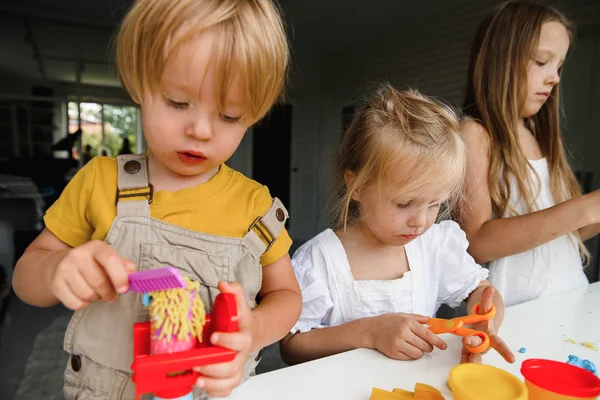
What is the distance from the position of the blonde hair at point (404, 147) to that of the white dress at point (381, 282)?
4.5 inches

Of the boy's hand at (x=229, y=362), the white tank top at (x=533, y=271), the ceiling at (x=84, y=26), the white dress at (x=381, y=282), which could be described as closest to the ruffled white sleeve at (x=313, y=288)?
the white dress at (x=381, y=282)

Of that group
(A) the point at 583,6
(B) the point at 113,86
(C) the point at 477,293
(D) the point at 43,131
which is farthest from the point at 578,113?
(D) the point at 43,131

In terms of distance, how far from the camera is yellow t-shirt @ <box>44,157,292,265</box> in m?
0.61

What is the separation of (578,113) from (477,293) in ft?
8.18

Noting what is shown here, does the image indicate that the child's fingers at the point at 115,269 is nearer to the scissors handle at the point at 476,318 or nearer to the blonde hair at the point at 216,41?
the blonde hair at the point at 216,41

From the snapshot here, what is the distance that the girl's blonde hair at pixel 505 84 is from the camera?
Answer: 1113mm

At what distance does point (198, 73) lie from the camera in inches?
20.5

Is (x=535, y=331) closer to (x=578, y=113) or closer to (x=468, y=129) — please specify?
(x=468, y=129)

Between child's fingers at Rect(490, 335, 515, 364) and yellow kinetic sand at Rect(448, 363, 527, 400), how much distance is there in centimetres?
10

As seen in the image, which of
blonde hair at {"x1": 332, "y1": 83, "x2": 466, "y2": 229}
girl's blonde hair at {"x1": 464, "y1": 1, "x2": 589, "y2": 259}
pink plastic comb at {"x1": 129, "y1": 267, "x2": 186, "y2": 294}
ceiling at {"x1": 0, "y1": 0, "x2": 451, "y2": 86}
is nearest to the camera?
pink plastic comb at {"x1": 129, "y1": 267, "x2": 186, "y2": 294}

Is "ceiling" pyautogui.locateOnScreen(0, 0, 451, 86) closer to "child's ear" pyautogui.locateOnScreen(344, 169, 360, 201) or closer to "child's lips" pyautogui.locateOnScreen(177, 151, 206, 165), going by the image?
"child's ear" pyautogui.locateOnScreen(344, 169, 360, 201)

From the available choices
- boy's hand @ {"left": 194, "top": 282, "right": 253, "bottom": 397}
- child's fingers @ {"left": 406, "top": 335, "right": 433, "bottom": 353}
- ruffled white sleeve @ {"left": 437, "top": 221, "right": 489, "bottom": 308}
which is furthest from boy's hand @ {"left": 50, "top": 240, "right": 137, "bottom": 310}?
ruffled white sleeve @ {"left": 437, "top": 221, "right": 489, "bottom": 308}

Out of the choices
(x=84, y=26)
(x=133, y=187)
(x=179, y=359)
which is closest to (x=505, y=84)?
(x=133, y=187)

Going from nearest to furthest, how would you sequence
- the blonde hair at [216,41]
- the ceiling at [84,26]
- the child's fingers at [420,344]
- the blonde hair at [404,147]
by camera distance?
the blonde hair at [216,41], the child's fingers at [420,344], the blonde hair at [404,147], the ceiling at [84,26]
